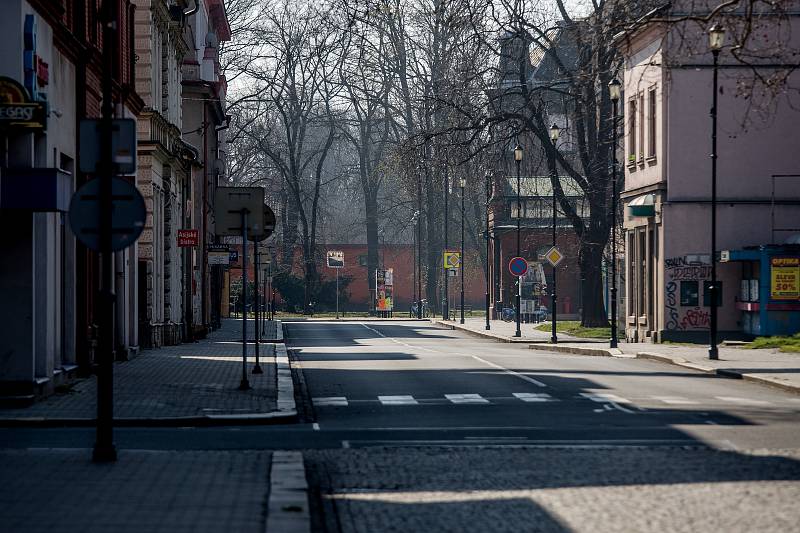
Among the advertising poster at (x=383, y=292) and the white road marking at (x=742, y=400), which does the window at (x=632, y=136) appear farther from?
the advertising poster at (x=383, y=292)

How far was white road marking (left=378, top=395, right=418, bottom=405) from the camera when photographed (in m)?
19.7

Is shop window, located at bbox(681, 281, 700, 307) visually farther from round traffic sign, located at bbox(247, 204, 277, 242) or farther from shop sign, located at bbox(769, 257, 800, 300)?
round traffic sign, located at bbox(247, 204, 277, 242)

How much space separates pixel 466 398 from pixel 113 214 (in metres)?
9.32

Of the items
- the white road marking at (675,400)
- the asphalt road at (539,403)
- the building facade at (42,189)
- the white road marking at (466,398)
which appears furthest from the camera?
the white road marking at (466,398)

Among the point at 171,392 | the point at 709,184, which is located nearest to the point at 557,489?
the point at 171,392

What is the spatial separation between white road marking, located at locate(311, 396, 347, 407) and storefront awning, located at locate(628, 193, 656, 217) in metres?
22.1

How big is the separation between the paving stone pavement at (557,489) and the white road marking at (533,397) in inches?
250

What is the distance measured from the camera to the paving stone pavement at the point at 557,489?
9109mm

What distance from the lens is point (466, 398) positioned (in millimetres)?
20438

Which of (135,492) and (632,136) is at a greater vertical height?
(632,136)

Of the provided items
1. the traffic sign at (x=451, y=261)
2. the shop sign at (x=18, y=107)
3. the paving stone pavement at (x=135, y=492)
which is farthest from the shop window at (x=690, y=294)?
the paving stone pavement at (x=135, y=492)

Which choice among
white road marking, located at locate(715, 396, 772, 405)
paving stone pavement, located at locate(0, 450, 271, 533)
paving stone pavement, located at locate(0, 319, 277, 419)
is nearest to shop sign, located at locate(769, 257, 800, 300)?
paving stone pavement, located at locate(0, 319, 277, 419)

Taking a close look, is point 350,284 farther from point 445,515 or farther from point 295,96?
point 445,515

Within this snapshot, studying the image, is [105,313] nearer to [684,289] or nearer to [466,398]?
[466,398]
